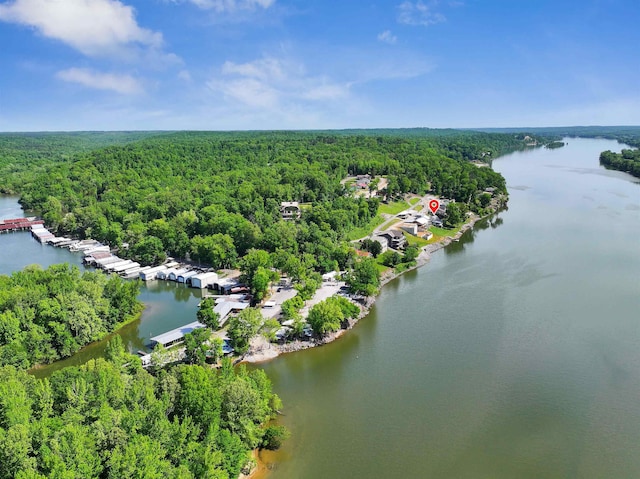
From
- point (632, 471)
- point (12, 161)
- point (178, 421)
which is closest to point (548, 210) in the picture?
point (632, 471)

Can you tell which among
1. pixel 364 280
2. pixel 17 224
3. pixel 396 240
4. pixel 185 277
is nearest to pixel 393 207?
pixel 396 240

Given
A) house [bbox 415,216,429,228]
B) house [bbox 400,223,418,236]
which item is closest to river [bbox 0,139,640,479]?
house [bbox 400,223,418,236]

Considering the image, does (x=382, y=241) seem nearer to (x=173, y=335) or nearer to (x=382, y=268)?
(x=382, y=268)

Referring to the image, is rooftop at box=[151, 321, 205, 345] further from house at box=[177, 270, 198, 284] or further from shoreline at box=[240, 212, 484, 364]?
house at box=[177, 270, 198, 284]

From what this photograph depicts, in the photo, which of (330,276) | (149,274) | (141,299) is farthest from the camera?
(149,274)

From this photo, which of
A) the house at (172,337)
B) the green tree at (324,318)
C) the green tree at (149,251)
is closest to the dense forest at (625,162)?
the green tree at (324,318)

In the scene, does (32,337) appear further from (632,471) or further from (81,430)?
(632,471)

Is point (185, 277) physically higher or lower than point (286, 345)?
higher
